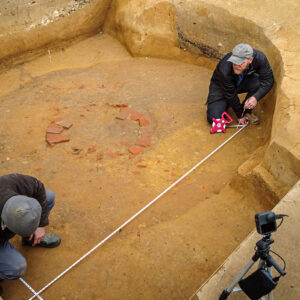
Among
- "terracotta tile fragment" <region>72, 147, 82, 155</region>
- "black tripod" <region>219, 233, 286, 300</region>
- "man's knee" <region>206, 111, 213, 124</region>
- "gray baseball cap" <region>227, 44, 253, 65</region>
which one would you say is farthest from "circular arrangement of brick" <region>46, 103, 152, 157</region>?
"black tripod" <region>219, 233, 286, 300</region>

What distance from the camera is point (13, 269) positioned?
3.06m

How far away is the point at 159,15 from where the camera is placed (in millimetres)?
6379

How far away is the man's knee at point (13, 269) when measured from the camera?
10.0 feet

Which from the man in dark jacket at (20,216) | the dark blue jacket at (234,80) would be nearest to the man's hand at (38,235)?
the man in dark jacket at (20,216)

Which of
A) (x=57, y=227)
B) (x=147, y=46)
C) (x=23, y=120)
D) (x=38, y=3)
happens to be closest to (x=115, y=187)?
(x=57, y=227)

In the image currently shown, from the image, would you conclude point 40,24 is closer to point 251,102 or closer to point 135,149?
point 135,149

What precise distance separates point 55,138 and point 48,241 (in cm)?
180

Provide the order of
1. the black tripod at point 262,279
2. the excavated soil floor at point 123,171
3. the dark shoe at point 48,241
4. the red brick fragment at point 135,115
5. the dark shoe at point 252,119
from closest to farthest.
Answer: the black tripod at point 262,279 → the excavated soil floor at point 123,171 → the dark shoe at point 48,241 → the dark shoe at point 252,119 → the red brick fragment at point 135,115

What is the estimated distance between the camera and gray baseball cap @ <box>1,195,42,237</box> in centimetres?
268

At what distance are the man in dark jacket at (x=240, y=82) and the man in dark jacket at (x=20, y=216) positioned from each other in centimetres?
269

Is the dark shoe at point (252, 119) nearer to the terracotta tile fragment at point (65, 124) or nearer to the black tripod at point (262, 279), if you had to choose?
the terracotta tile fragment at point (65, 124)

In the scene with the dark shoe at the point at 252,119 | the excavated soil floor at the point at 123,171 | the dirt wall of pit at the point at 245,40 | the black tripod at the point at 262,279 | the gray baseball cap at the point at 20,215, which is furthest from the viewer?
the dark shoe at the point at 252,119

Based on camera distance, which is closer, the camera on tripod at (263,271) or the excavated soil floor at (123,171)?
the camera on tripod at (263,271)

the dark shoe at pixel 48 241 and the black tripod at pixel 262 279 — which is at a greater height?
the black tripod at pixel 262 279
